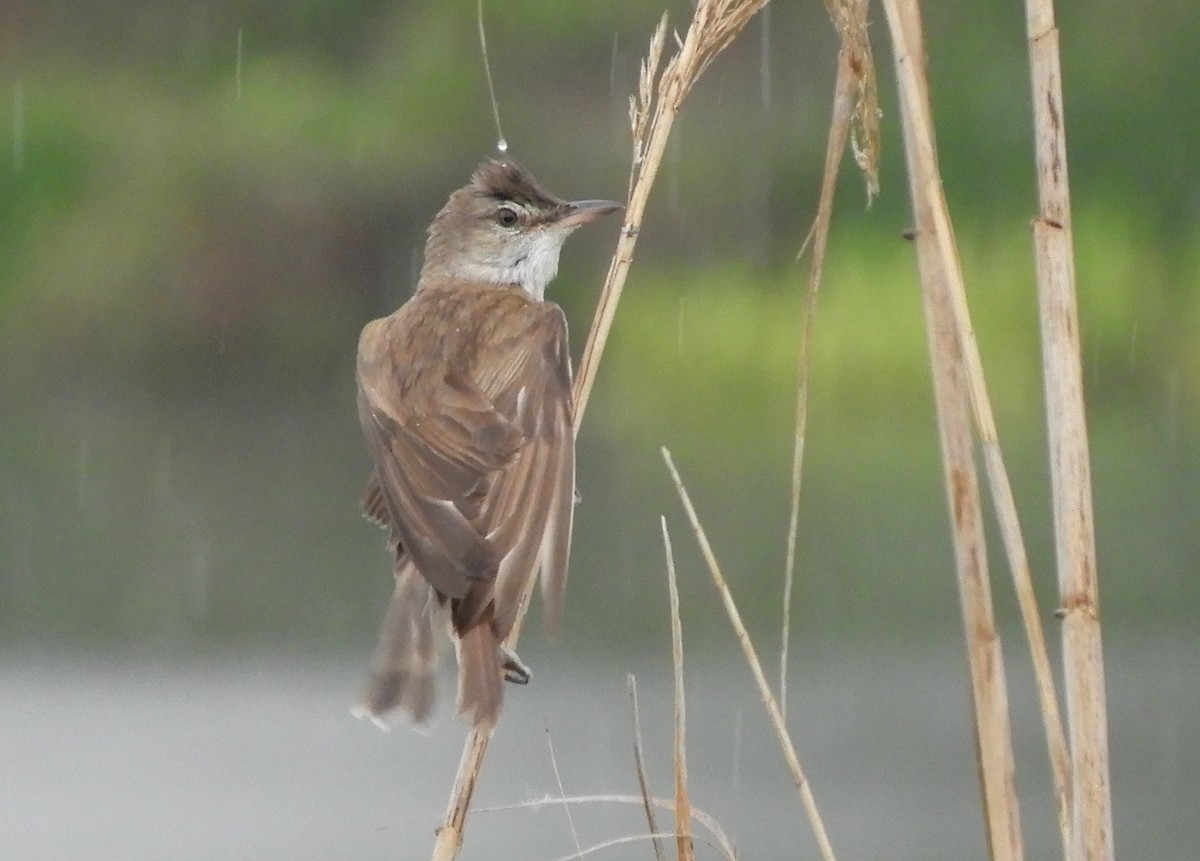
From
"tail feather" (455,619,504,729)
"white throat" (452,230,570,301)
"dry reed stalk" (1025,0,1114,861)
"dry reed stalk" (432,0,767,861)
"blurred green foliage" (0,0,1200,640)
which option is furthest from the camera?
"blurred green foliage" (0,0,1200,640)

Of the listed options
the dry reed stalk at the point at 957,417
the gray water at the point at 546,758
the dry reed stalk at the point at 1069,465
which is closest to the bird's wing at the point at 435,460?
the dry reed stalk at the point at 957,417

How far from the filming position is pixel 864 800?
8.43 meters

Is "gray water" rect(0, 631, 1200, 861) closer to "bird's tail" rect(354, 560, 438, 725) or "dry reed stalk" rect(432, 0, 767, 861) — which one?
"bird's tail" rect(354, 560, 438, 725)

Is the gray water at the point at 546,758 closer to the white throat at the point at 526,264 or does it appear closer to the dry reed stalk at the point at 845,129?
the white throat at the point at 526,264

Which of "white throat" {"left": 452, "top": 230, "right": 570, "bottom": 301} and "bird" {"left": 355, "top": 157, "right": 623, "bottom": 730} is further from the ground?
"white throat" {"left": 452, "top": 230, "right": 570, "bottom": 301}

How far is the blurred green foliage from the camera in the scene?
12133mm

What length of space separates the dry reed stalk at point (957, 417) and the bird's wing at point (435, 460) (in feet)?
2.30

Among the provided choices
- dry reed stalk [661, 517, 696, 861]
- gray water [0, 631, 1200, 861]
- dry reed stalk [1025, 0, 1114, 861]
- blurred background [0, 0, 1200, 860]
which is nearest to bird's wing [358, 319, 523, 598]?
dry reed stalk [661, 517, 696, 861]

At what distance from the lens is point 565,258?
1172cm

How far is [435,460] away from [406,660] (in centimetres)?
38

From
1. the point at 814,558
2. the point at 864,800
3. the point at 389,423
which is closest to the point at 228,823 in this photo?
the point at 864,800

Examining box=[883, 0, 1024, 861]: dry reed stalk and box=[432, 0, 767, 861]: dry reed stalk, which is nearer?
box=[883, 0, 1024, 861]: dry reed stalk

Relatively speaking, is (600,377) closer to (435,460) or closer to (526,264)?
(526,264)

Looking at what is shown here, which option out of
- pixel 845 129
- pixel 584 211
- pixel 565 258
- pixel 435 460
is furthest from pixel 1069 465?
pixel 565 258
